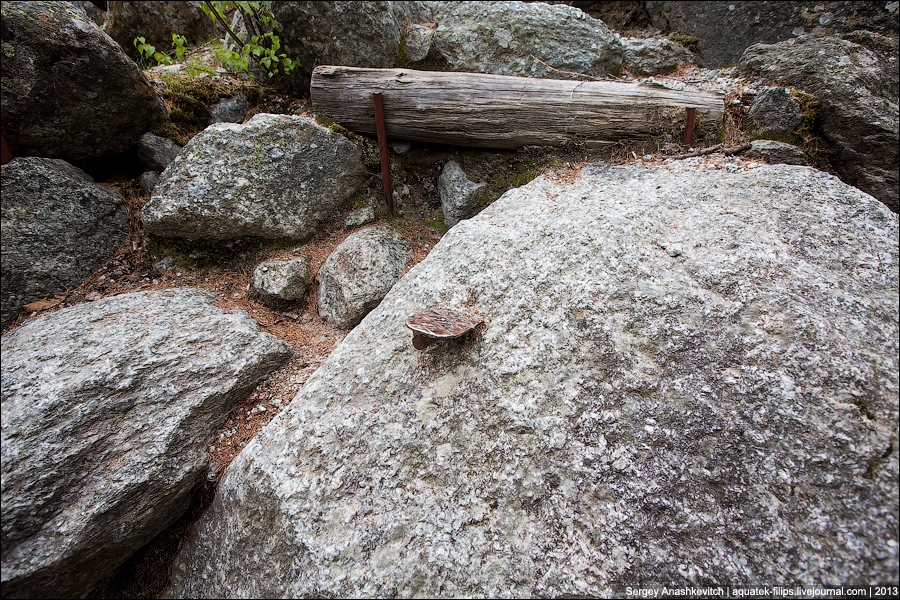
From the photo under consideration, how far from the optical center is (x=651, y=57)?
625 cm

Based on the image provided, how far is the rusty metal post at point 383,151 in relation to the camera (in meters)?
4.95

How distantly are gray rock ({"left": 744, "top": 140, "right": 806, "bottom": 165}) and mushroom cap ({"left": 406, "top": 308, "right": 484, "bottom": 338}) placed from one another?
3.30m

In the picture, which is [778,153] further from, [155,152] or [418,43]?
[155,152]

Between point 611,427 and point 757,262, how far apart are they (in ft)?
5.24

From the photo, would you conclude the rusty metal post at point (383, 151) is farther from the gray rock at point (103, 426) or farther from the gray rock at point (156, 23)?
the gray rock at point (156, 23)

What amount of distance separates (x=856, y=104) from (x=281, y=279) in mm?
6393

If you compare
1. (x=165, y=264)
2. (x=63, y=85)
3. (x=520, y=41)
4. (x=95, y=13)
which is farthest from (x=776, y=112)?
(x=95, y=13)

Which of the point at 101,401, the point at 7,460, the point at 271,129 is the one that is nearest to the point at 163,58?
the point at 271,129

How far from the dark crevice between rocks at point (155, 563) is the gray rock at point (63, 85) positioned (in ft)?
12.4

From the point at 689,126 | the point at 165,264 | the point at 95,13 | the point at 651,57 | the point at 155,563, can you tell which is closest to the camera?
the point at 155,563

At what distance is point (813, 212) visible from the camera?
319 centimetres

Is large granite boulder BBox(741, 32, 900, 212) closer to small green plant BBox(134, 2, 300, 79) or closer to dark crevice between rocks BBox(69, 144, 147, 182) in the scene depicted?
small green plant BBox(134, 2, 300, 79)

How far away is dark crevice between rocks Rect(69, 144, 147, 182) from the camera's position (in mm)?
4754

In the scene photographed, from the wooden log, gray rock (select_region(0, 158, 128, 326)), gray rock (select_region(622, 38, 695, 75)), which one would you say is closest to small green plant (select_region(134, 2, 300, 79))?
the wooden log
